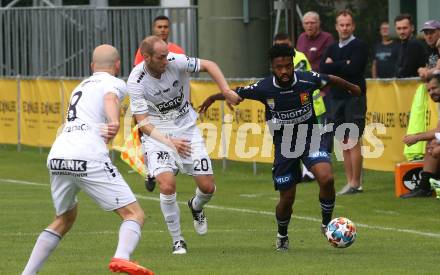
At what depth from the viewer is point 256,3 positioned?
2533 centimetres

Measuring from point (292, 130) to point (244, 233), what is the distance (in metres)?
1.94

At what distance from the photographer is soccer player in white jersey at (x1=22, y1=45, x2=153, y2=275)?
10.7 metres

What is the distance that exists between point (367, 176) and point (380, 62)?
3925mm

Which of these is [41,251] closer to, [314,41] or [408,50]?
[408,50]

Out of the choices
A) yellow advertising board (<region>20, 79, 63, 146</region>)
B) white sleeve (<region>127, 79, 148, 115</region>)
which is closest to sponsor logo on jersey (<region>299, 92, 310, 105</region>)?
white sleeve (<region>127, 79, 148, 115</region>)

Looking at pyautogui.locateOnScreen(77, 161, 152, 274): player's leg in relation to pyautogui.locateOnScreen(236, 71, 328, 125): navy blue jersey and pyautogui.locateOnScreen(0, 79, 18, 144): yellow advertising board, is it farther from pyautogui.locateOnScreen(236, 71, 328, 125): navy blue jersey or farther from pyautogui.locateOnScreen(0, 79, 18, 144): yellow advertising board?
pyautogui.locateOnScreen(0, 79, 18, 144): yellow advertising board

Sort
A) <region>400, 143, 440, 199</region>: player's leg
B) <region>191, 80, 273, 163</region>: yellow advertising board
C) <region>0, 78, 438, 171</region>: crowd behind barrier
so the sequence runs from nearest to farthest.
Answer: <region>400, 143, 440, 199</region>: player's leg < <region>0, 78, 438, 171</region>: crowd behind barrier < <region>191, 80, 273, 163</region>: yellow advertising board

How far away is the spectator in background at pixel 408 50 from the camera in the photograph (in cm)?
1838

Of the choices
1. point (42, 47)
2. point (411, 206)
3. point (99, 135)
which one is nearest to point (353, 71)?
point (411, 206)

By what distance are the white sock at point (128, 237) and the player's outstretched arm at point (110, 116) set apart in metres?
0.70

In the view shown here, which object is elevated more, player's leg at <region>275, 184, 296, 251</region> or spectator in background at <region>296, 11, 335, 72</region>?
spectator in background at <region>296, 11, 335, 72</region>

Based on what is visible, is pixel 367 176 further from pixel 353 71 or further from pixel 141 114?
pixel 141 114

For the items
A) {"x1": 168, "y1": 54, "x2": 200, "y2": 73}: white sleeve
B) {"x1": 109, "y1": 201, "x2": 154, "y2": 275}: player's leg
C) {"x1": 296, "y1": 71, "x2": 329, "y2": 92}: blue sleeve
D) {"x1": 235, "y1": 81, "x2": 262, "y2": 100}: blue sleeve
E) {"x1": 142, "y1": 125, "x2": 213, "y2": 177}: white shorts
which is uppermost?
{"x1": 168, "y1": 54, "x2": 200, "y2": 73}: white sleeve

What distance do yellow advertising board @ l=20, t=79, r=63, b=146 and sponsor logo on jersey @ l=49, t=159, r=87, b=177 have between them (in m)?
14.1
